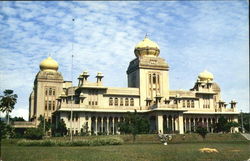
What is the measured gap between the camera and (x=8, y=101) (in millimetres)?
56969

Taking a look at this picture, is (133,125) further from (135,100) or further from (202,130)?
(135,100)

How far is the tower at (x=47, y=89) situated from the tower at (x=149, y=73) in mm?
17640

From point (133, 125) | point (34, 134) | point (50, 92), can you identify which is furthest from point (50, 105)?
point (133, 125)

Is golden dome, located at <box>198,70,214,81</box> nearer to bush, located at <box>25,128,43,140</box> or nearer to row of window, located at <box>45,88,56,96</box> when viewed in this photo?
row of window, located at <box>45,88,56,96</box>

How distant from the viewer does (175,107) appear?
6550 centimetres

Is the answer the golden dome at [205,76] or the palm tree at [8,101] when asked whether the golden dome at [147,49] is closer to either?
the golden dome at [205,76]

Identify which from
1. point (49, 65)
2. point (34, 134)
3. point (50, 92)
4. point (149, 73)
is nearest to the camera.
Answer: point (34, 134)

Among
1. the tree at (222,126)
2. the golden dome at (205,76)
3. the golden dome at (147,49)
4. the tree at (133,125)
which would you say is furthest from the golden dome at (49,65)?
the tree at (222,126)

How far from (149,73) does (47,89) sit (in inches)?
924

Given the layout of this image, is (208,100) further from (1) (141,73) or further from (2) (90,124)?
(2) (90,124)

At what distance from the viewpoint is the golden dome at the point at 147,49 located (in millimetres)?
73062

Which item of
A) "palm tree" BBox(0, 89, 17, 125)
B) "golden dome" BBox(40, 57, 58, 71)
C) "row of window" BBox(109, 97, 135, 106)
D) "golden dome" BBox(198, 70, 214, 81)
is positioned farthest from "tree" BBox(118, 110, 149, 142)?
"golden dome" BBox(198, 70, 214, 81)

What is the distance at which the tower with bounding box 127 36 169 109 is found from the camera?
230ft

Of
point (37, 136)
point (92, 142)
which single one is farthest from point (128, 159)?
point (37, 136)
